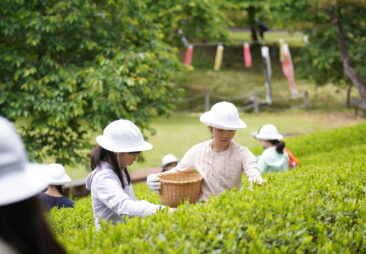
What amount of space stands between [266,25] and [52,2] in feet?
88.4

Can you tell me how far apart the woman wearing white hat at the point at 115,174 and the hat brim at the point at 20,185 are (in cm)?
173

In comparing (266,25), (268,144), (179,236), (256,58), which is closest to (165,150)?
(268,144)

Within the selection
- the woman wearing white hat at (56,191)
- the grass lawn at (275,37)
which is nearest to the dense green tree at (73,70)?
the woman wearing white hat at (56,191)

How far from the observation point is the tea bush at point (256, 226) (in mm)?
3438

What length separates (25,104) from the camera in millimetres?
9602

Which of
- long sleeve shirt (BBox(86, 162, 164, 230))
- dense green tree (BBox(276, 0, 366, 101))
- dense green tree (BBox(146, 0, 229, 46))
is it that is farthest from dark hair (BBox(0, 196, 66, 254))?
dense green tree (BBox(146, 0, 229, 46))

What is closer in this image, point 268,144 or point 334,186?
point 334,186

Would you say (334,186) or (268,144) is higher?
(334,186)

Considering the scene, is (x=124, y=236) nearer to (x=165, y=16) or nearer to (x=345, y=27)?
(x=345, y=27)

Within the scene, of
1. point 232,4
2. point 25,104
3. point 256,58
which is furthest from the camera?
point 256,58

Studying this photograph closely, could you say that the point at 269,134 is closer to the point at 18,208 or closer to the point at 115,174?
the point at 115,174

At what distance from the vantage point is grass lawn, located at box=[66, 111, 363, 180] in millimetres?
17266

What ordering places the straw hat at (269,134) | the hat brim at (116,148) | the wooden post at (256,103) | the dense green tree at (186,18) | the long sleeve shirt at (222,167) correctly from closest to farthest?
the hat brim at (116,148) → the long sleeve shirt at (222,167) → the straw hat at (269,134) → the dense green tree at (186,18) → the wooden post at (256,103)

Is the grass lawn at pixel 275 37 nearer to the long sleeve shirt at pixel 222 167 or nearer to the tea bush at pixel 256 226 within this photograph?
the long sleeve shirt at pixel 222 167
